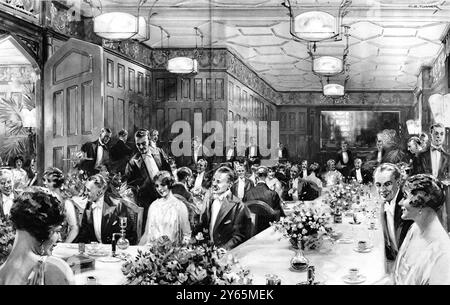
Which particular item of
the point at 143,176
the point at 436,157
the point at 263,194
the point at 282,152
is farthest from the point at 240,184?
the point at 436,157

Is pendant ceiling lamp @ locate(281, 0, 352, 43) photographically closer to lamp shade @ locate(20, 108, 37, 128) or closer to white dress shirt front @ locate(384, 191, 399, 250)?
white dress shirt front @ locate(384, 191, 399, 250)

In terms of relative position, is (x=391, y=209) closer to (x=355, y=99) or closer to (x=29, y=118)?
(x=355, y=99)

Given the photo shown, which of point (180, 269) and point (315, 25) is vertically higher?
point (315, 25)

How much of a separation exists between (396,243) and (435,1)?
1410 mm

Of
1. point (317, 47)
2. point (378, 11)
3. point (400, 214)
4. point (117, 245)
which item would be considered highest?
point (378, 11)

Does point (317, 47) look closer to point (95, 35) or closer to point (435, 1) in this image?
point (435, 1)

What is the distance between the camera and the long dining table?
2.77 m

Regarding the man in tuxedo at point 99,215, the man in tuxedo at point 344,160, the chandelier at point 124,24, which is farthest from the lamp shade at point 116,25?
the man in tuxedo at point 344,160

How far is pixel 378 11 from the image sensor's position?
3.03 metres

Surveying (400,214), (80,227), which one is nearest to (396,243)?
(400,214)

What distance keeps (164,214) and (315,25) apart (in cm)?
149

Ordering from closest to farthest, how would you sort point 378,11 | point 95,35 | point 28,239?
point 28,239 → point 378,11 → point 95,35

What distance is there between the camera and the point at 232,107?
10.4 ft

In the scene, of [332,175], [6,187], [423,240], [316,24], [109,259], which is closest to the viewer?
[423,240]
